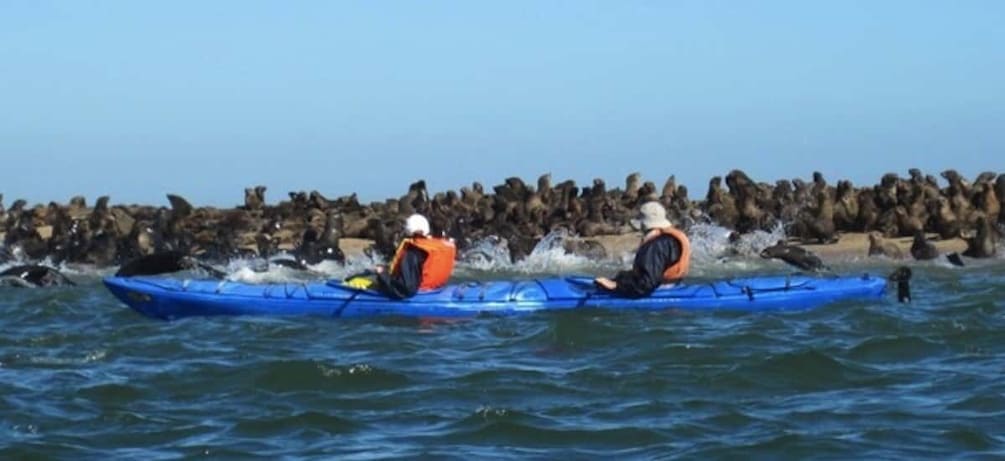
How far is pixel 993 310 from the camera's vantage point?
18625 mm

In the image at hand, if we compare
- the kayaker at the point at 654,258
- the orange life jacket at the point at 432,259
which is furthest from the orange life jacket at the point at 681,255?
the orange life jacket at the point at 432,259

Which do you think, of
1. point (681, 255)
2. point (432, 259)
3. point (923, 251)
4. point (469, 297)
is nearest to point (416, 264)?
point (432, 259)

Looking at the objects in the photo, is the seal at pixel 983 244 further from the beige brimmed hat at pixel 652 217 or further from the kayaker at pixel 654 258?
the beige brimmed hat at pixel 652 217

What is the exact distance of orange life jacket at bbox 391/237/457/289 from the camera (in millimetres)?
17859

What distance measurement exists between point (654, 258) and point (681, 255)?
0.78 ft

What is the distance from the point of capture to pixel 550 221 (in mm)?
30844

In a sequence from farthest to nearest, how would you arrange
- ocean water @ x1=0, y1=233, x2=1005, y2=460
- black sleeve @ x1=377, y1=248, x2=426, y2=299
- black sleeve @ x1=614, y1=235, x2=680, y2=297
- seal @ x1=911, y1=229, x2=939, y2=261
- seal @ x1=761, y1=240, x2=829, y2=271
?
seal @ x1=911, y1=229, x2=939, y2=261 < seal @ x1=761, y1=240, x2=829, y2=271 < black sleeve @ x1=377, y1=248, x2=426, y2=299 < black sleeve @ x1=614, y1=235, x2=680, y2=297 < ocean water @ x1=0, y1=233, x2=1005, y2=460

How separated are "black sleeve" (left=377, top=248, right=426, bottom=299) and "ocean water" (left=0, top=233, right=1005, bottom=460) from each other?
29 centimetres

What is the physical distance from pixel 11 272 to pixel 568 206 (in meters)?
10.3

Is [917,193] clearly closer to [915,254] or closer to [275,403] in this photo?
[915,254]

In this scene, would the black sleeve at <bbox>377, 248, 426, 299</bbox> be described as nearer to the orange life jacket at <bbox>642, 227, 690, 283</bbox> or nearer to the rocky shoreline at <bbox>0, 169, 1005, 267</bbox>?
the orange life jacket at <bbox>642, 227, 690, 283</bbox>

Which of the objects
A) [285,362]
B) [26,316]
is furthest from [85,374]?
[26,316]

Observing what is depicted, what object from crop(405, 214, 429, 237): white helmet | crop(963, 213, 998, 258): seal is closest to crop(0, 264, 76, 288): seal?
crop(405, 214, 429, 237): white helmet

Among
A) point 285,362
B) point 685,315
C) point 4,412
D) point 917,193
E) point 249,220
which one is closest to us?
point 4,412
